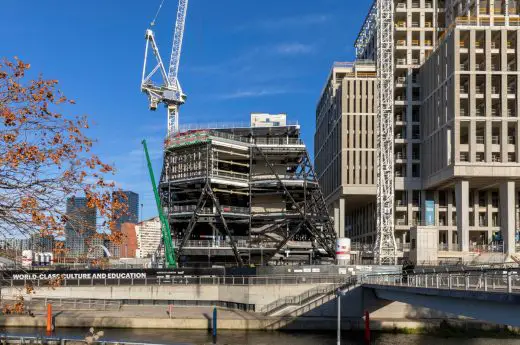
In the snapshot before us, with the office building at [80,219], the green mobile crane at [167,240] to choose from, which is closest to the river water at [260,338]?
the office building at [80,219]

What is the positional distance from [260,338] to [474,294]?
26585 mm

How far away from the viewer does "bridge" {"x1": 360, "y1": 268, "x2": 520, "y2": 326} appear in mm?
28245

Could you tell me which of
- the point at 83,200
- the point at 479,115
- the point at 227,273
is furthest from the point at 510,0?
the point at 83,200

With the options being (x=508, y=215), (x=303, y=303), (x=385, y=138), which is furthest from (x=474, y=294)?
(x=385, y=138)

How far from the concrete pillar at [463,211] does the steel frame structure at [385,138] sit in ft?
38.2

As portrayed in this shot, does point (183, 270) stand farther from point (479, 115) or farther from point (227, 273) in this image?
point (479, 115)

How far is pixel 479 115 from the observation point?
107m

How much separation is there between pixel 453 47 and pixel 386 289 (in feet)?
227

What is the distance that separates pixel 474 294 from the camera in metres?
30.5

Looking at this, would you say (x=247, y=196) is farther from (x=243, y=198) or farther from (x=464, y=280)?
(x=464, y=280)

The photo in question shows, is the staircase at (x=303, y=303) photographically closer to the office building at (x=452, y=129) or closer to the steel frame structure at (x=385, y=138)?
the steel frame structure at (x=385, y=138)

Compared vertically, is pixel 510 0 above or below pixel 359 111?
above

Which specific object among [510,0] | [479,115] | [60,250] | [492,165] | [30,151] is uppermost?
[510,0]

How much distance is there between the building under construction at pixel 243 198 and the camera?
326 ft
